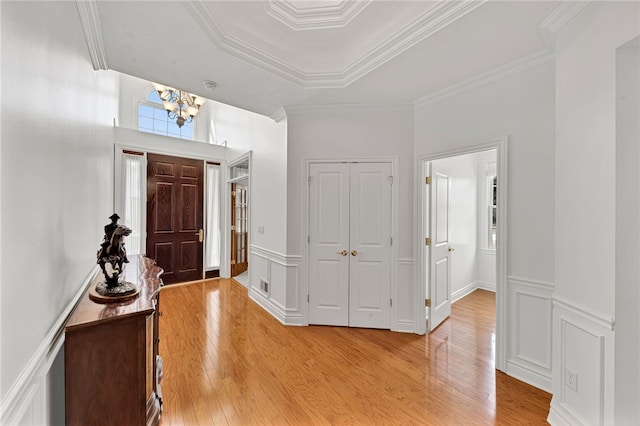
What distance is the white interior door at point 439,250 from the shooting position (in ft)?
10.6

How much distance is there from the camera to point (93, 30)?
1.85 m

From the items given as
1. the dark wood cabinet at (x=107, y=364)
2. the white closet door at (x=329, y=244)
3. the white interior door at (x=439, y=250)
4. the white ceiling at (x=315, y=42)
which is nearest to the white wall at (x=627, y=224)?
the white ceiling at (x=315, y=42)

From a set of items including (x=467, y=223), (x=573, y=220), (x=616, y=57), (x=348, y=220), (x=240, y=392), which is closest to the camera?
(x=616, y=57)

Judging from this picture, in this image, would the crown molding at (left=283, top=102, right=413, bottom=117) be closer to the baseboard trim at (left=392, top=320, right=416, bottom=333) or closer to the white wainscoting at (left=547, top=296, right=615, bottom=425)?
the white wainscoting at (left=547, top=296, right=615, bottom=425)

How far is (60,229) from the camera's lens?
1305mm

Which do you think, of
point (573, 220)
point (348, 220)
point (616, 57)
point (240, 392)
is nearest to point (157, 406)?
point (240, 392)

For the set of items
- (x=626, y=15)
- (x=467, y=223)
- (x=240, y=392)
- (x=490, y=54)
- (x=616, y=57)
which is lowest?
(x=240, y=392)

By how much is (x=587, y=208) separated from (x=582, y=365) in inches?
37.5

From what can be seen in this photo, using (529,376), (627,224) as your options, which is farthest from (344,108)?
(529,376)

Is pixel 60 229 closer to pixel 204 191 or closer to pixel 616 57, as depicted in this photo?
pixel 616 57

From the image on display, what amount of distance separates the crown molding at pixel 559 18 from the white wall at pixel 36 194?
2.72 metres

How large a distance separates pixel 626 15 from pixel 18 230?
2.84 meters

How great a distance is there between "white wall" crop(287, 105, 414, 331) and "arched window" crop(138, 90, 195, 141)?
3331 millimetres

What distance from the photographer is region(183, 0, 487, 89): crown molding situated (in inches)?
71.0
